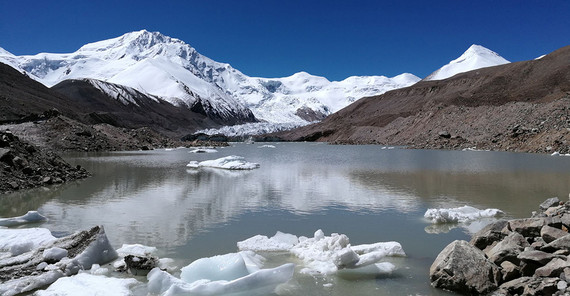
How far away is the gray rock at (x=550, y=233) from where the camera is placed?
665cm

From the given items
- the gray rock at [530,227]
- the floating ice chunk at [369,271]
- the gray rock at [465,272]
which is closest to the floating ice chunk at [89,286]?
the floating ice chunk at [369,271]

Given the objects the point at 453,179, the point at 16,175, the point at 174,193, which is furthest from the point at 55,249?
the point at 453,179

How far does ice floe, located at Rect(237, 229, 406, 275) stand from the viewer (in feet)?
23.6

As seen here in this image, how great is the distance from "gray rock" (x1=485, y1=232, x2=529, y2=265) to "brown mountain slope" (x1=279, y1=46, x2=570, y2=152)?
37449 millimetres

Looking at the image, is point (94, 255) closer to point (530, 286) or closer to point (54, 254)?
point (54, 254)

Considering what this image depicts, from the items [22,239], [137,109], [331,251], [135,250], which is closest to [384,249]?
[331,251]

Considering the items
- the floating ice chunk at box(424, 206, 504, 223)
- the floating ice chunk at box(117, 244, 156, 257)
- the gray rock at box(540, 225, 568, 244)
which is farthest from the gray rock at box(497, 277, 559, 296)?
the floating ice chunk at box(117, 244, 156, 257)

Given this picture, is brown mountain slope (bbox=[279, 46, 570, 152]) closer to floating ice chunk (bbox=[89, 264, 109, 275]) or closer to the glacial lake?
the glacial lake

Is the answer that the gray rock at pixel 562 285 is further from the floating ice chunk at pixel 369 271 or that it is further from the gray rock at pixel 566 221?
the floating ice chunk at pixel 369 271

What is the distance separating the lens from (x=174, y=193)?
635 inches

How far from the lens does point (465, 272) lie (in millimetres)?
6266

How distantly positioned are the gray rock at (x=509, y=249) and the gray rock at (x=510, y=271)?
0.13 metres

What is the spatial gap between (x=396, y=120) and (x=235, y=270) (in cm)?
8032

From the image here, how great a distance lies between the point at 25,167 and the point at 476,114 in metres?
60.0
